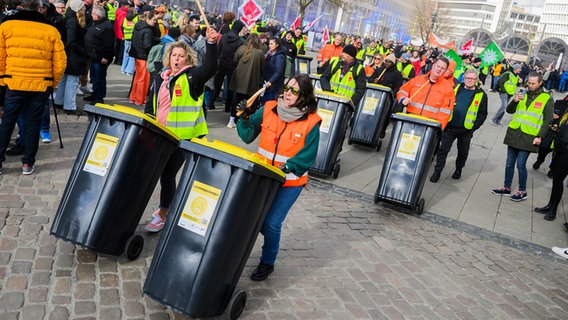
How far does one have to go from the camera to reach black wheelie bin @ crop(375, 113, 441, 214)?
6.40 metres

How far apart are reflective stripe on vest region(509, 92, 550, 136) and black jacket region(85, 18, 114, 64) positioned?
269 inches

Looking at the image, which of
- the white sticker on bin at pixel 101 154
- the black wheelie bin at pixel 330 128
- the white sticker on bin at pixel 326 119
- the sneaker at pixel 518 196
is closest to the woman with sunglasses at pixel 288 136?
the white sticker on bin at pixel 101 154

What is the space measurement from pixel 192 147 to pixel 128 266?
1.41m

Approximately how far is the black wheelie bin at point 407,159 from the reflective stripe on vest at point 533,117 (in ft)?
6.48

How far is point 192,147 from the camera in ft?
10.8

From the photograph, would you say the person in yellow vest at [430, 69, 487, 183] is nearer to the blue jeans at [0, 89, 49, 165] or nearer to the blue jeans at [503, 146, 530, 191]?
the blue jeans at [503, 146, 530, 191]

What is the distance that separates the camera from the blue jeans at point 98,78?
850cm

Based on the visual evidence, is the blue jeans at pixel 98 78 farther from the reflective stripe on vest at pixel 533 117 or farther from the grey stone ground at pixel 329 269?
the reflective stripe on vest at pixel 533 117

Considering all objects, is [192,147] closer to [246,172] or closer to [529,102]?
[246,172]

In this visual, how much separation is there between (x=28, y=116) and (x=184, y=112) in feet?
7.08

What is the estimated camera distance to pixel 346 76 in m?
8.56

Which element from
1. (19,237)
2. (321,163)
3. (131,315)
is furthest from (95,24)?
(131,315)

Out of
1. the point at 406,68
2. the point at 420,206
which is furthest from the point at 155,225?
the point at 406,68

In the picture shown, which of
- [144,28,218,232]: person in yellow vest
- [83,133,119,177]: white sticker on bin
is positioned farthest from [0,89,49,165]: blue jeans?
[83,133,119,177]: white sticker on bin
